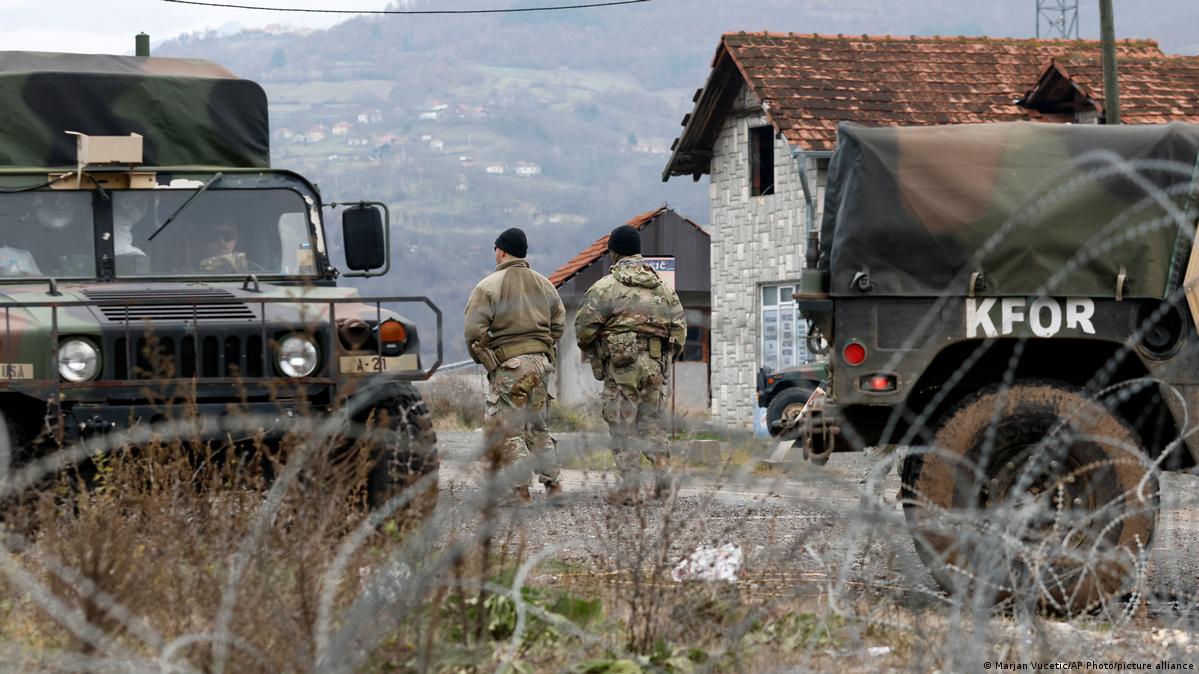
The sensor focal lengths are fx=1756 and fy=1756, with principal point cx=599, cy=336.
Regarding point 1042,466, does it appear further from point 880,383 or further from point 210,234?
point 210,234

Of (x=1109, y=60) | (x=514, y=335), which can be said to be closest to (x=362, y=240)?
(x=514, y=335)

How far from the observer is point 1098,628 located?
5887mm

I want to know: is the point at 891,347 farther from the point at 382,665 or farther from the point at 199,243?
the point at 199,243

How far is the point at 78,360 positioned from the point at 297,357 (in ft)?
3.06

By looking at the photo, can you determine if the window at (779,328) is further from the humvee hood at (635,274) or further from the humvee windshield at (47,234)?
the humvee windshield at (47,234)

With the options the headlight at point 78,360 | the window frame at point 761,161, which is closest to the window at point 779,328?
the window frame at point 761,161

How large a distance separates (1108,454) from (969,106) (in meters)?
18.4

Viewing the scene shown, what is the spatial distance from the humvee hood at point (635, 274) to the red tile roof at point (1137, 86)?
1428 centimetres

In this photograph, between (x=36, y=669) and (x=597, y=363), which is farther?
(x=597, y=363)

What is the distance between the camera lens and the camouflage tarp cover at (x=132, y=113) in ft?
32.4

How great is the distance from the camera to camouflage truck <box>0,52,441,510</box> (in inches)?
295

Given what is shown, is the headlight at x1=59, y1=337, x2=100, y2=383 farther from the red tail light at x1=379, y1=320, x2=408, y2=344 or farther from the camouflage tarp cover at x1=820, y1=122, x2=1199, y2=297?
the camouflage tarp cover at x1=820, y1=122, x2=1199, y2=297

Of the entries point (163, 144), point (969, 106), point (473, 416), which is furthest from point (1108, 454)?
point (473, 416)

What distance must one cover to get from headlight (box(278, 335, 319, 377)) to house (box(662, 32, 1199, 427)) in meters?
15.5
